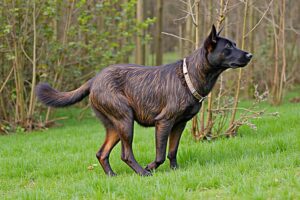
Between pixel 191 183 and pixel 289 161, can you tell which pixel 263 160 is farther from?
pixel 191 183

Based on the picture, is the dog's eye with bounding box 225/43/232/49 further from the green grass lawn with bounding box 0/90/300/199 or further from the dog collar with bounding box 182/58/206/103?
the green grass lawn with bounding box 0/90/300/199

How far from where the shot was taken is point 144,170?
22.3ft

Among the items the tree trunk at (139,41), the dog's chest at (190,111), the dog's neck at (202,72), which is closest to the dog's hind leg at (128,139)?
the dog's chest at (190,111)

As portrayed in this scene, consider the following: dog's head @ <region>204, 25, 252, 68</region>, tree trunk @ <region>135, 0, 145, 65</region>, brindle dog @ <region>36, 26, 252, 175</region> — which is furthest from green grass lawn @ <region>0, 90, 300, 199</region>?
tree trunk @ <region>135, 0, 145, 65</region>

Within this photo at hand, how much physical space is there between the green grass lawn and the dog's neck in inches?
42.2

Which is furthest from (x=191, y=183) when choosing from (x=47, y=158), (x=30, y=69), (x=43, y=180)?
(x=30, y=69)

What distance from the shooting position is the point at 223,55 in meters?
6.63

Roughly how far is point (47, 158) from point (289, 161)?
416 centimetres

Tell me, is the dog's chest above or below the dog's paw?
above

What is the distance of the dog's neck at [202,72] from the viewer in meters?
6.71

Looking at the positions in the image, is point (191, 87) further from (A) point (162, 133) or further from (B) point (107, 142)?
(B) point (107, 142)

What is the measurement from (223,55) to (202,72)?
0.36 meters

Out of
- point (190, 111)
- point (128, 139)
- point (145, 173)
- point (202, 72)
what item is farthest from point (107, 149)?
point (202, 72)

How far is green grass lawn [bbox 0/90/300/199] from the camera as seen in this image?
17.3ft
